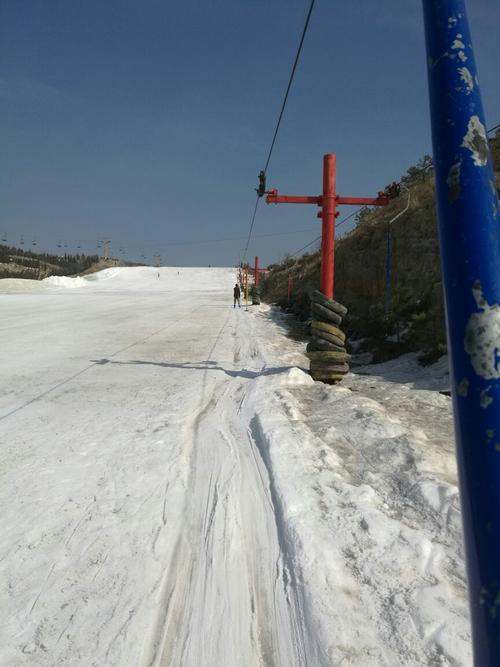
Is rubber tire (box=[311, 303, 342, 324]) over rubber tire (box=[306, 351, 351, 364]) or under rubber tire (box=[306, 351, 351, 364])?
over

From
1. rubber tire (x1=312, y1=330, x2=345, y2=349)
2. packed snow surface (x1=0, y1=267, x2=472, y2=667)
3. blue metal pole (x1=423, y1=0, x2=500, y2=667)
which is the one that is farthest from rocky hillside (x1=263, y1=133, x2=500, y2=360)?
blue metal pole (x1=423, y1=0, x2=500, y2=667)

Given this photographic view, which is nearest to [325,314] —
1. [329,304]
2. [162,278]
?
[329,304]

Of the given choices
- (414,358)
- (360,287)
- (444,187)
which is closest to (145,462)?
(444,187)

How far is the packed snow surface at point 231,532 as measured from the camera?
1.68 metres

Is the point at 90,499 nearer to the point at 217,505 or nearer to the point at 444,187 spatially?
the point at 217,505

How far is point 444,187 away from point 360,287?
1446 cm

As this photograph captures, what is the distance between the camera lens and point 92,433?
390 cm

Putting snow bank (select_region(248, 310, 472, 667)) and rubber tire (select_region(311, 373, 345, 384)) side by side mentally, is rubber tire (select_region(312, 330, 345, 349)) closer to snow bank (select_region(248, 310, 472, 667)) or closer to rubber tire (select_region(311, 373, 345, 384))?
rubber tire (select_region(311, 373, 345, 384))

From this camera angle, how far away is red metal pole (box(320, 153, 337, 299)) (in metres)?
6.46

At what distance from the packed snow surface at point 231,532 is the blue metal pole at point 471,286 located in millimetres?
1168

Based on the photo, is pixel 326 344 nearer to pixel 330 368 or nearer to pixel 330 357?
pixel 330 357

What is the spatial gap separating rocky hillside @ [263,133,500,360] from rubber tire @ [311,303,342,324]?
2.14 m

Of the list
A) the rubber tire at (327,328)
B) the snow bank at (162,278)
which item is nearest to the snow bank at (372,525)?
the rubber tire at (327,328)

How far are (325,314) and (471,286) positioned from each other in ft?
18.0
